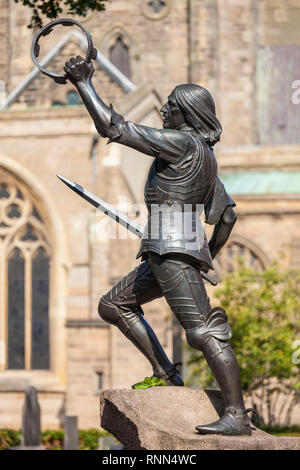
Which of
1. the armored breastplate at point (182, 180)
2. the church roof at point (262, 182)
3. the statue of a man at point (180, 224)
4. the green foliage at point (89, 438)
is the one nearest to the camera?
the statue of a man at point (180, 224)

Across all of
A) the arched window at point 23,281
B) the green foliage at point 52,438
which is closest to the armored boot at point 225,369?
the green foliage at point 52,438

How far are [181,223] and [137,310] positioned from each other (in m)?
0.77

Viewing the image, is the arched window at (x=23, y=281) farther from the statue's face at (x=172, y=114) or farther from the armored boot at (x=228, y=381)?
the armored boot at (x=228, y=381)

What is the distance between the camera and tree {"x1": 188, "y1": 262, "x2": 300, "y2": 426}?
21.2 meters

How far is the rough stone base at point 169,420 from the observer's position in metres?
7.27

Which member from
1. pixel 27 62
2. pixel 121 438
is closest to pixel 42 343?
pixel 27 62

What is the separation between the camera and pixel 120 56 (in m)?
35.1

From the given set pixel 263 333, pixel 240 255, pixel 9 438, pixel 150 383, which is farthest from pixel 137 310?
pixel 240 255

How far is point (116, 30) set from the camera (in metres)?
35.1

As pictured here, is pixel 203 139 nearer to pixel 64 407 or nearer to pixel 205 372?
pixel 205 372

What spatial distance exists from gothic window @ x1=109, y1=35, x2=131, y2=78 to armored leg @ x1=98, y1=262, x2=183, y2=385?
27125mm

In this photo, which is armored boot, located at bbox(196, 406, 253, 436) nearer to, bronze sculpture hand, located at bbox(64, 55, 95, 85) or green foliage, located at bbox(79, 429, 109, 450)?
bronze sculpture hand, located at bbox(64, 55, 95, 85)

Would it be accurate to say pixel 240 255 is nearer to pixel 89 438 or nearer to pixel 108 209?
pixel 89 438

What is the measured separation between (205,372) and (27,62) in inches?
571
